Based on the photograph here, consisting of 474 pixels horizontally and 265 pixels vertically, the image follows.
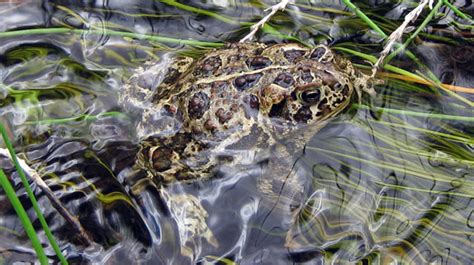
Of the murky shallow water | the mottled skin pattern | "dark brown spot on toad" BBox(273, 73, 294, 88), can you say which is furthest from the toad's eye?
the murky shallow water

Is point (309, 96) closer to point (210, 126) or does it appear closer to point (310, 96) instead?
point (310, 96)

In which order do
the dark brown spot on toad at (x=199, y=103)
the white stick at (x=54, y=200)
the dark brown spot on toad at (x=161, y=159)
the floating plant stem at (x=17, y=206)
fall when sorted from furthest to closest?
the dark brown spot on toad at (x=161, y=159) → the dark brown spot on toad at (x=199, y=103) → the white stick at (x=54, y=200) → the floating plant stem at (x=17, y=206)

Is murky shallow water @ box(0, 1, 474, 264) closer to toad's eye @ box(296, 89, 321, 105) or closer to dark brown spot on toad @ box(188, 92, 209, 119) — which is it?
toad's eye @ box(296, 89, 321, 105)

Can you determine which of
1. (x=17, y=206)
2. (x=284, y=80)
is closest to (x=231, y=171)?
(x=284, y=80)

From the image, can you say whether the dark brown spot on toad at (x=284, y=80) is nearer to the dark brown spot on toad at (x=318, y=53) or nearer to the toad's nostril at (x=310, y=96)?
the toad's nostril at (x=310, y=96)

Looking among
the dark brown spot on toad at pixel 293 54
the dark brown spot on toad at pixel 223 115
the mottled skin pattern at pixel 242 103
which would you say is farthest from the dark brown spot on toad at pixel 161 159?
the dark brown spot on toad at pixel 293 54

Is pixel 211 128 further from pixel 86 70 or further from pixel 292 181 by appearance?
pixel 86 70
